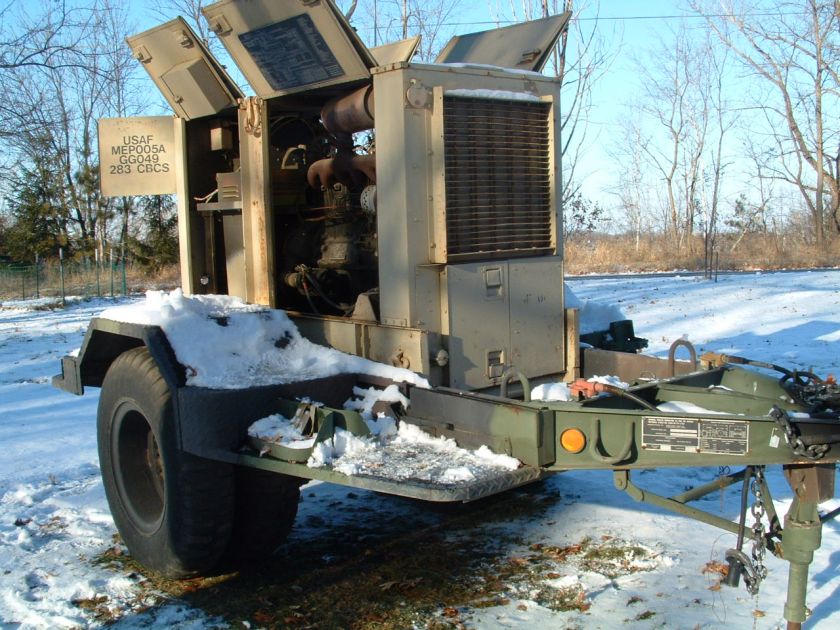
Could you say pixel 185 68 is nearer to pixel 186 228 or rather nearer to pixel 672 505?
pixel 186 228

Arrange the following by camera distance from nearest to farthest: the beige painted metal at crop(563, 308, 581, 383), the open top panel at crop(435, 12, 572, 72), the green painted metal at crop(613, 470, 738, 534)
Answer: the green painted metal at crop(613, 470, 738, 534) < the beige painted metal at crop(563, 308, 581, 383) < the open top panel at crop(435, 12, 572, 72)

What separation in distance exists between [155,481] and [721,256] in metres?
29.3

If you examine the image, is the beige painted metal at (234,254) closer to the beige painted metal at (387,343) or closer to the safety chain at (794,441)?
the beige painted metal at (387,343)

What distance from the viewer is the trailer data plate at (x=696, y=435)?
10.8 ft

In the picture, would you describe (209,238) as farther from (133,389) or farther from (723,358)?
(723,358)

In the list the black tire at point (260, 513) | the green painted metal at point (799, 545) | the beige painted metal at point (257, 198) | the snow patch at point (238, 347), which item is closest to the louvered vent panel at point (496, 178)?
the snow patch at point (238, 347)

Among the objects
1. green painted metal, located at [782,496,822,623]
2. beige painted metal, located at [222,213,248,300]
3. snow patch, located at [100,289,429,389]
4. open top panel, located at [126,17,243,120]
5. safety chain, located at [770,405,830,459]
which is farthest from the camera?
beige painted metal, located at [222,213,248,300]

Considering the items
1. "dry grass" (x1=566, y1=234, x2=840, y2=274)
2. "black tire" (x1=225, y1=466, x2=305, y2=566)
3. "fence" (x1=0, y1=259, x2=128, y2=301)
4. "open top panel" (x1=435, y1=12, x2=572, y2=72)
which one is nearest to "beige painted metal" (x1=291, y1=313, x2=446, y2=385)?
"black tire" (x1=225, y1=466, x2=305, y2=566)

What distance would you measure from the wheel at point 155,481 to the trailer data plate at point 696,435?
6.96 ft

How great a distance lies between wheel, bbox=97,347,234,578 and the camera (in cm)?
426

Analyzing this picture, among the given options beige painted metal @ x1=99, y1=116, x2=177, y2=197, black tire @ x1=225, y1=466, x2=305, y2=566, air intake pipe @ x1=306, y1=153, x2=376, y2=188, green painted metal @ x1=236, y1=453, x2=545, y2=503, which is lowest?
black tire @ x1=225, y1=466, x2=305, y2=566

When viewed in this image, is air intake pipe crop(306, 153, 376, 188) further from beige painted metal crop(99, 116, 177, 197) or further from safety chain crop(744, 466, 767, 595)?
safety chain crop(744, 466, 767, 595)

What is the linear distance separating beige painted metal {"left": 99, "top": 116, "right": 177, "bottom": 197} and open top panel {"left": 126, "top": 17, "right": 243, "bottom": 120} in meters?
0.39

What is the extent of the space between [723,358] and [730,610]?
1180mm
